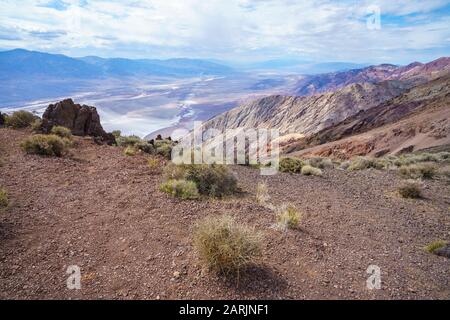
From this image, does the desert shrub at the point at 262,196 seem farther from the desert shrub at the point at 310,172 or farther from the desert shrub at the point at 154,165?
the desert shrub at the point at 310,172

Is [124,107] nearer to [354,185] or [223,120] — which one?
[223,120]

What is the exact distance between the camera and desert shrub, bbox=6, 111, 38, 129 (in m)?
14.1

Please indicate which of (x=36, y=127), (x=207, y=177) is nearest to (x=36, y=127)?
(x=36, y=127)

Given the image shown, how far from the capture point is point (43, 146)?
1049 centimetres

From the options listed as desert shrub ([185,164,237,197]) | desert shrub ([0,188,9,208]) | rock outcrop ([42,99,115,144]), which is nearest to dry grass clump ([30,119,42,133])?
rock outcrop ([42,99,115,144])

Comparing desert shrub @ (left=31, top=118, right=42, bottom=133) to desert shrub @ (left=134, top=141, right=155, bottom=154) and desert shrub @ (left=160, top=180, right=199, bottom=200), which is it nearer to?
desert shrub @ (left=134, top=141, right=155, bottom=154)

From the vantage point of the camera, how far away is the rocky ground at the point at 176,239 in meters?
4.21

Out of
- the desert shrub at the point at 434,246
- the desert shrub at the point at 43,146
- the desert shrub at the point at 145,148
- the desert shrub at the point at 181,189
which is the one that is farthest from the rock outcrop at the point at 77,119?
the desert shrub at the point at 434,246

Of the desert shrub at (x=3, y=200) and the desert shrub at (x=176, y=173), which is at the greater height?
the desert shrub at (x=176, y=173)

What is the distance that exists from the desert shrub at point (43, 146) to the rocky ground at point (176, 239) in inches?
25.6

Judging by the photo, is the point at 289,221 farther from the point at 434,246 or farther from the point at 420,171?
the point at 420,171

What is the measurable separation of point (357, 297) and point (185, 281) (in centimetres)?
229

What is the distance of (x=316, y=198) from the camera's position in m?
8.91
